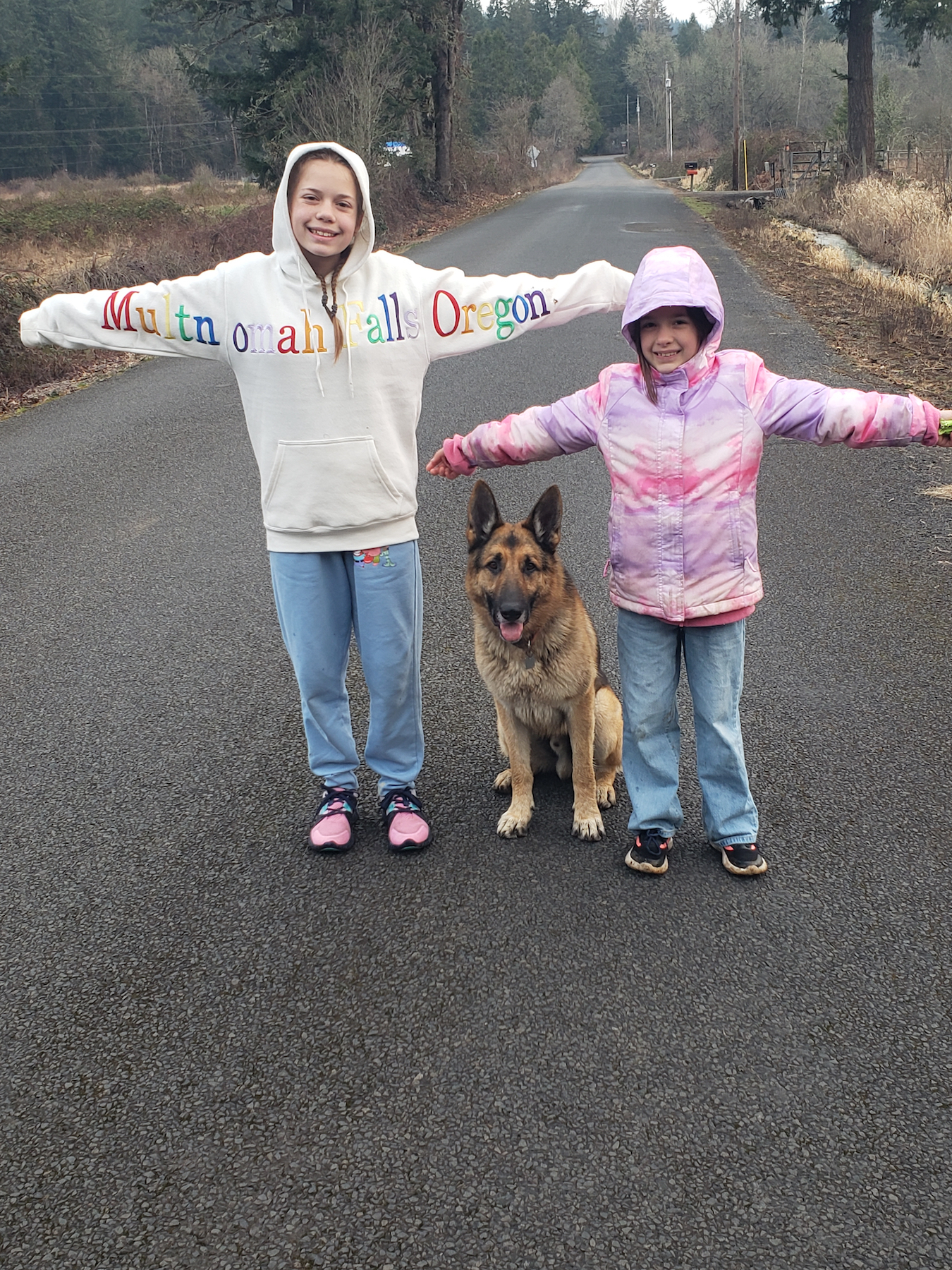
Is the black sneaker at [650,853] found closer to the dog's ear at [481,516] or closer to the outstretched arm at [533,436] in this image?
the dog's ear at [481,516]

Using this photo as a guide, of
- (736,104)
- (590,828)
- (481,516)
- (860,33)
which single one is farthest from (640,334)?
(736,104)

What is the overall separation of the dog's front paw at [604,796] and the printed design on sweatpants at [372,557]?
1.28m

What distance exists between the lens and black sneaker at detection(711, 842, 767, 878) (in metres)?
3.38

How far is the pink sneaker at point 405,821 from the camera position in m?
3.63

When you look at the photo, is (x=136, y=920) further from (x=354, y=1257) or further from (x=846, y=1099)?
(x=846, y=1099)

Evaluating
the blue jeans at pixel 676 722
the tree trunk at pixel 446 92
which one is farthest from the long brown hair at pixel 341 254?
the tree trunk at pixel 446 92

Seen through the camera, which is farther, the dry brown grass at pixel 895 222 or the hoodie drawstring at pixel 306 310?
the dry brown grass at pixel 895 222

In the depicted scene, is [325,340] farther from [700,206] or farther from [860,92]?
[700,206]

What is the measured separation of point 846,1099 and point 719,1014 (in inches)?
15.7

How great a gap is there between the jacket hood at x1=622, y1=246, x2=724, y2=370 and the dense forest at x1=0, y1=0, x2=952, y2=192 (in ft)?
84.4

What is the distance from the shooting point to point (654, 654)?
3346 millimetres

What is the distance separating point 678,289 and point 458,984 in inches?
84.7

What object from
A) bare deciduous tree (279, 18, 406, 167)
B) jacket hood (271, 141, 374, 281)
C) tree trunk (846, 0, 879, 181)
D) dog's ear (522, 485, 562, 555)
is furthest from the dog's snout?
tree trunk (846, 0, 879, 181)

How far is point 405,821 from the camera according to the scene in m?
3.68
